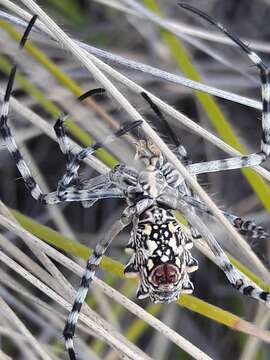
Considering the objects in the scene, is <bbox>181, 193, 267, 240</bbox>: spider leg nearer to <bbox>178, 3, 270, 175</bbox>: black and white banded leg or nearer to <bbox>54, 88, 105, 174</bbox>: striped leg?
<bbox>178, 3, 270, 175</bbox>: black and white banded leg

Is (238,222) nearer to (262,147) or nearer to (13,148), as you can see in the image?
(262,147)

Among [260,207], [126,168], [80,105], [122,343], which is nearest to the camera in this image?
[122,343]

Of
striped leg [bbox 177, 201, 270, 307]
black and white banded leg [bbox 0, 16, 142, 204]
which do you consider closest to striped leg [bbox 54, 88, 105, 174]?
black and white banded leg [bbox 0, 16, 142, 204]

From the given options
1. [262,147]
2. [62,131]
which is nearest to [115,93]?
[62,131]

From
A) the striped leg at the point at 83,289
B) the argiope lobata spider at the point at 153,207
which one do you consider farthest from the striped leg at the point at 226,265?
the striped leg at the point at 83,289

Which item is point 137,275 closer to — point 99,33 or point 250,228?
point 250,228

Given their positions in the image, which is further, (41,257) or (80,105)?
(80,105)

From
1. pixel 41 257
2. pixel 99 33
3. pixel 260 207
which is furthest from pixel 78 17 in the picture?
pixel 41 257
